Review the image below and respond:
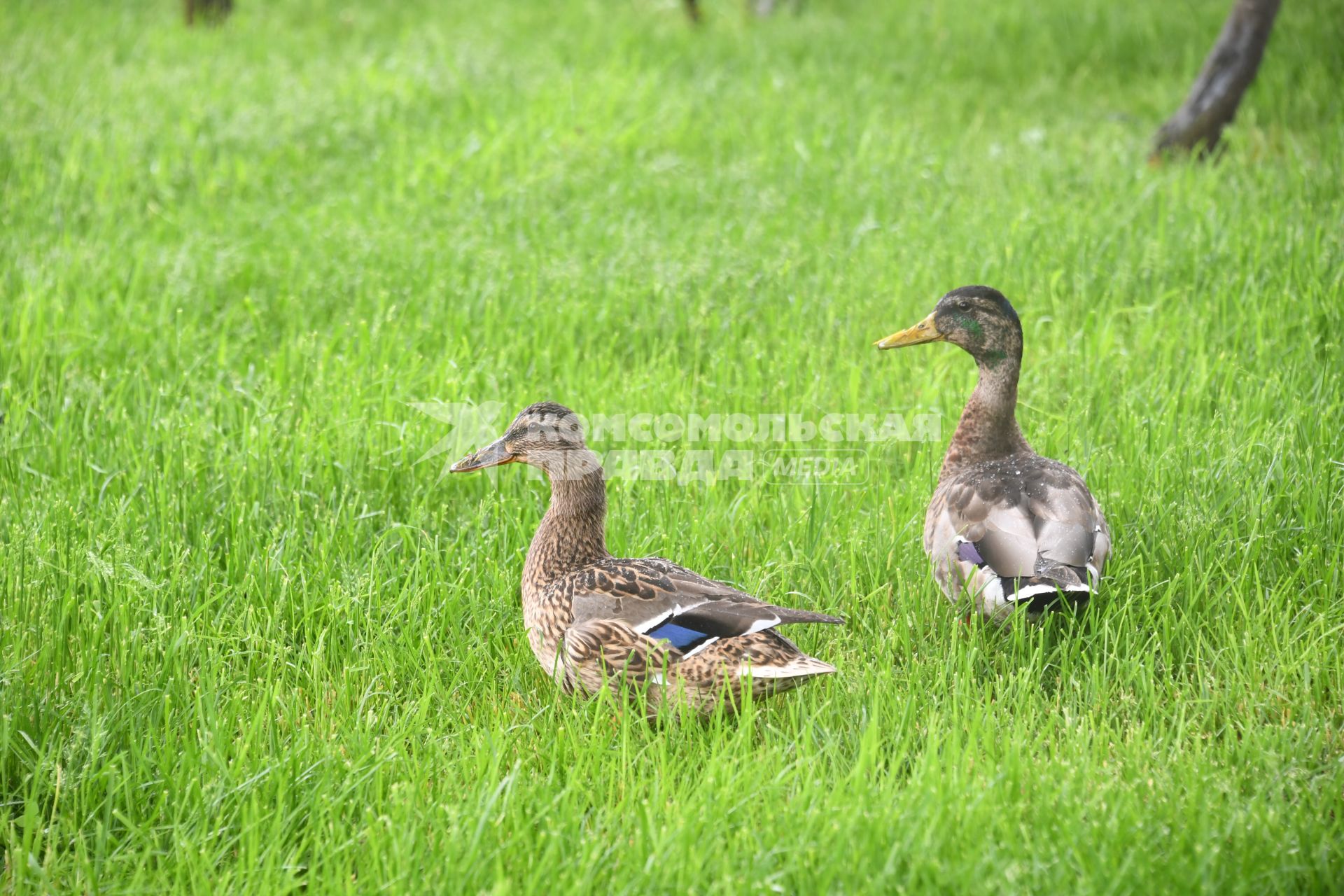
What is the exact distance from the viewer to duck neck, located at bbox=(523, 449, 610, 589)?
361cm

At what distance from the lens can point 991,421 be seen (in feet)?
13.4

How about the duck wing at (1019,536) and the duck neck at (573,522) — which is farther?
the duck neck at (573,522)

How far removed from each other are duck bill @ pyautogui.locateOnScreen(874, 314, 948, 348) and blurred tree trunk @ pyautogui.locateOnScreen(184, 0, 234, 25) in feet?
31.9

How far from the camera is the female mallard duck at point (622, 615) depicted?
121 inches

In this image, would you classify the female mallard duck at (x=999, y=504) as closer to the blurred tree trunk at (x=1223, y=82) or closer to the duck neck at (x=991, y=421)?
the duck neck at (x=991, y=421)

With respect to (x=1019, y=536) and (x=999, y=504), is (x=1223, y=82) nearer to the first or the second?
(x=999, y=504)

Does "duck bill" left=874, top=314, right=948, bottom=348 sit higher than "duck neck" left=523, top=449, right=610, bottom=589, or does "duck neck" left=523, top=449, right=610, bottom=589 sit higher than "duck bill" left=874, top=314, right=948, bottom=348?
"duck bill" left=874, top=314, right=948, bottom=348

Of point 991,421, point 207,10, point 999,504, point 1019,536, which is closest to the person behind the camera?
point 1019,536

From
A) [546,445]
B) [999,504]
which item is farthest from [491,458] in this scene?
[999,504]

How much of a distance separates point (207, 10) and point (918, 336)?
995 cm

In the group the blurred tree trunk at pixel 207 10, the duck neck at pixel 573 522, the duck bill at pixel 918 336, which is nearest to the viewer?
the duck neck at pixel 573 522

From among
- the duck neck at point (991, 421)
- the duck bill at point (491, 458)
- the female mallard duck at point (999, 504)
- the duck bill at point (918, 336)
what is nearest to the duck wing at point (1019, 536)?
the female mallard duck at point (999, 504)

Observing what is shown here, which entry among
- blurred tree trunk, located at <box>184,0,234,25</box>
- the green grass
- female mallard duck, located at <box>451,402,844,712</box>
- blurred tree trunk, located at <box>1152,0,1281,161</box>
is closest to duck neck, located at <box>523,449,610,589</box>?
female mallard duck, located at <box>451,402,844,712</box>

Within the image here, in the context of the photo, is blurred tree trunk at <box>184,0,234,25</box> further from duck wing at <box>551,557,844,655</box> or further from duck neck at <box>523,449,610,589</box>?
duck wing at <box>551,557,844,655</box>
